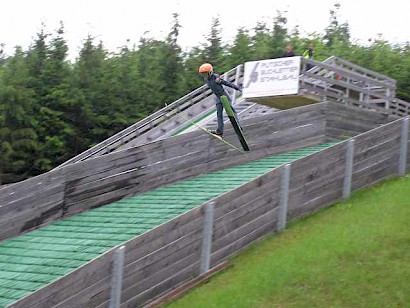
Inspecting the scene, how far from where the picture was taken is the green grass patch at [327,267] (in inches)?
337

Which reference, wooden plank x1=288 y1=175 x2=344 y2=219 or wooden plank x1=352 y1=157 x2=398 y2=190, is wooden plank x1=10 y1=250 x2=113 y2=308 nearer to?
wooden plank x1=288 y1=175 x2=344 y2=219

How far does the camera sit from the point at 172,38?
35.2 meters

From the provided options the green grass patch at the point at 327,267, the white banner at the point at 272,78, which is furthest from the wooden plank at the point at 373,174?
the white banner at the point at 272,78

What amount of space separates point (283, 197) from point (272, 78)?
894 cm

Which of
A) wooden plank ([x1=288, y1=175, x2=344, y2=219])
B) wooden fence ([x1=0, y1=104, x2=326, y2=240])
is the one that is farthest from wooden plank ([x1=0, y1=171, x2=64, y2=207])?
wooden plank ([x1=288, y1=175, x2=344, y2=219])

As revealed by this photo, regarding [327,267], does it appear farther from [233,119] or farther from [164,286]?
[233,119]

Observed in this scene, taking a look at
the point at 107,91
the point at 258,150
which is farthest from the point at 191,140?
the point at 107,91

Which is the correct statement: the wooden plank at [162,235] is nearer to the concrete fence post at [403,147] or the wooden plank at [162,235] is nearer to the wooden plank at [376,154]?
the wooden plank at [376,154]

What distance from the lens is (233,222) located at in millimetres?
10695

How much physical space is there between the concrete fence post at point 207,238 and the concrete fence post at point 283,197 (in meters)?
1.82

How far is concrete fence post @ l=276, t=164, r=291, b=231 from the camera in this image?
1157cm

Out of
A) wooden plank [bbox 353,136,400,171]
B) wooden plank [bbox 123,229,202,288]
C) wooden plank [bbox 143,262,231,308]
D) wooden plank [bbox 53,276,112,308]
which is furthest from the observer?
wooden plank [bbox 353,136,400,171]

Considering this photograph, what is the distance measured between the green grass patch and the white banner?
811 cm

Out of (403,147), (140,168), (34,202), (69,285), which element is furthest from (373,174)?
(69,285)
